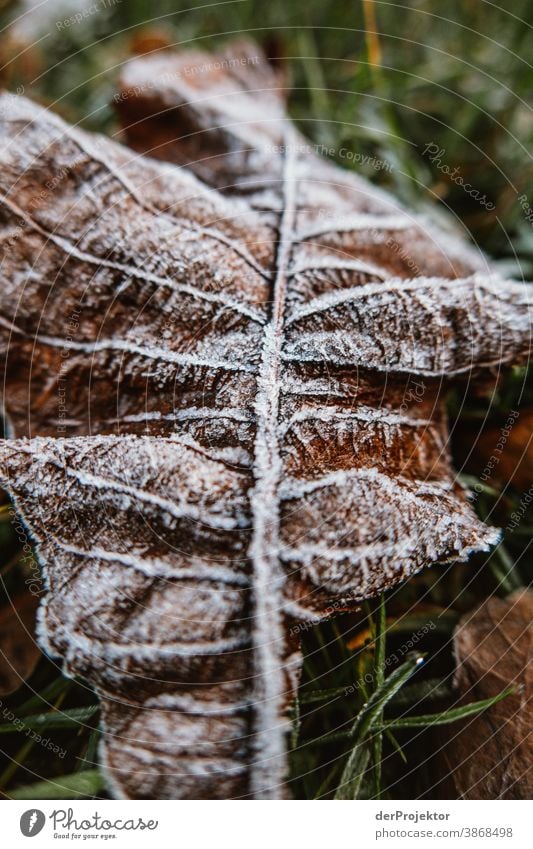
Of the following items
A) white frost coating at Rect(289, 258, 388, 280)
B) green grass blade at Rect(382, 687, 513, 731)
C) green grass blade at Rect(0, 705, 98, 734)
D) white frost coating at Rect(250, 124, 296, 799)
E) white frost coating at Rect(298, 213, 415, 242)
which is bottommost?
green grass blade at Rect(0, 705, 98, 734)

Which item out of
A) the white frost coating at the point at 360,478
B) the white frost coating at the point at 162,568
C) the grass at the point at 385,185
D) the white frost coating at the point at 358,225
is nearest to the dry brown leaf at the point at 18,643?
the grass at the point at 385,185

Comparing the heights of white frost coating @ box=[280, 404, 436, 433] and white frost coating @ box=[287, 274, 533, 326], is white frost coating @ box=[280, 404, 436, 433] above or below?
below

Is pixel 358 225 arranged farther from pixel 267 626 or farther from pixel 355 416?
pixel 267 626

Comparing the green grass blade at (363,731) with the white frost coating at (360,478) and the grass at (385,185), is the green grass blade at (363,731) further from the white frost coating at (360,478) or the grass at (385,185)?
the white frost coating at (360,478)

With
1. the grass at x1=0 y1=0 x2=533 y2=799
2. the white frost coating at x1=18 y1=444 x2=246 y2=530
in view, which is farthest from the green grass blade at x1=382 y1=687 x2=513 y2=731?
the white frost coating at x1=18 y1=444 x2=246 y2=530

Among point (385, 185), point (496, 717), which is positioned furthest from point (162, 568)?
point (385, 185)

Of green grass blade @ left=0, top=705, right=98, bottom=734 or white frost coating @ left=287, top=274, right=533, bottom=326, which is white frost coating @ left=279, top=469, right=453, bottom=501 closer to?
white frost coating @ left=287, top=274, right=533, bottom=326

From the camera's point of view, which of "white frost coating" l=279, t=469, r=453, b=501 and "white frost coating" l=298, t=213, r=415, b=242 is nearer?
"white frost coating" l=279, t=469, r=453, b=501
